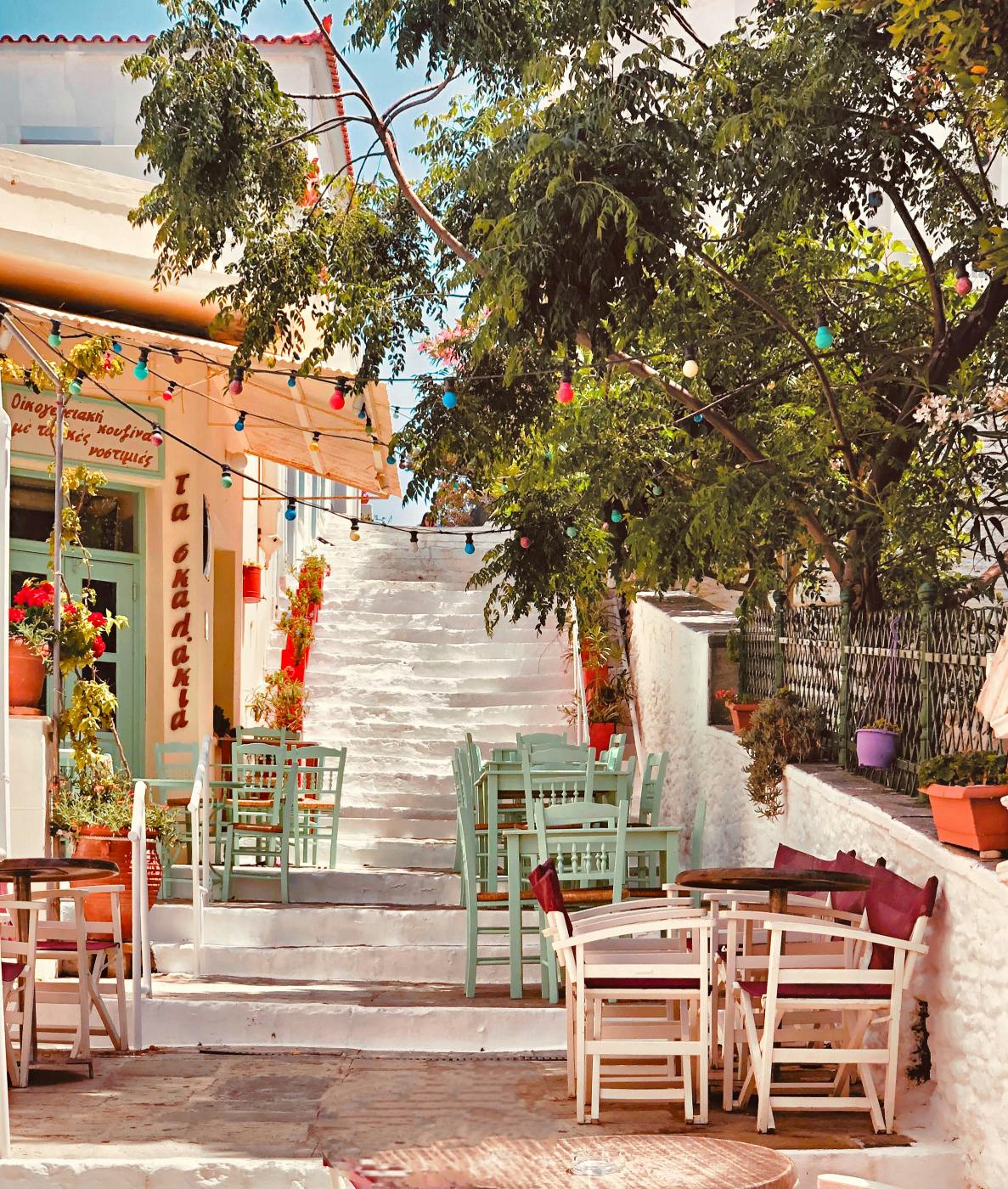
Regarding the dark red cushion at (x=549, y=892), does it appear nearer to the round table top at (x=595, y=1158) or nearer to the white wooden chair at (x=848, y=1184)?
the round table top at (x=595, y=1158)

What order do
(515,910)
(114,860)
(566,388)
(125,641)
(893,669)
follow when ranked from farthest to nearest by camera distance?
(125,641), (114,860), (566,388), (515,910), (893,669)

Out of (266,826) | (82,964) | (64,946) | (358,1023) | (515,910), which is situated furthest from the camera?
(266,826)

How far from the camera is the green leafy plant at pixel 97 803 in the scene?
812cm

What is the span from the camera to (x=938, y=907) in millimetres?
4797

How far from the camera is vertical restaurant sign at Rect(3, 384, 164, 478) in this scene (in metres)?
10.2

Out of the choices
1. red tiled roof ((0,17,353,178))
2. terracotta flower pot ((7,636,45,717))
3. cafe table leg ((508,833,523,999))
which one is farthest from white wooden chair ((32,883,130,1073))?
red tiled roof ((0,17,353,178))

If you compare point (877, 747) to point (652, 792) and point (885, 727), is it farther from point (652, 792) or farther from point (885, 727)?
point (652, 792)

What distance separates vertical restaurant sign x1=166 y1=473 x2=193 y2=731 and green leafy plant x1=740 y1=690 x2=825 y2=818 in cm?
511

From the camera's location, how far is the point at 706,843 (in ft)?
31.6

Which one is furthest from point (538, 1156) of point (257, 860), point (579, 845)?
point (257, 860)

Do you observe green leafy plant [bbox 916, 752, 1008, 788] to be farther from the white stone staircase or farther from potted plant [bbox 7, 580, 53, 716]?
potted plant [bbox 7, 580, 53, 716]

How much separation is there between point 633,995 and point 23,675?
15.3ft

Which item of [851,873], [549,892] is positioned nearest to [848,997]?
[851,873]

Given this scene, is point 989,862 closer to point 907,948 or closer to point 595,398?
point 907,948
